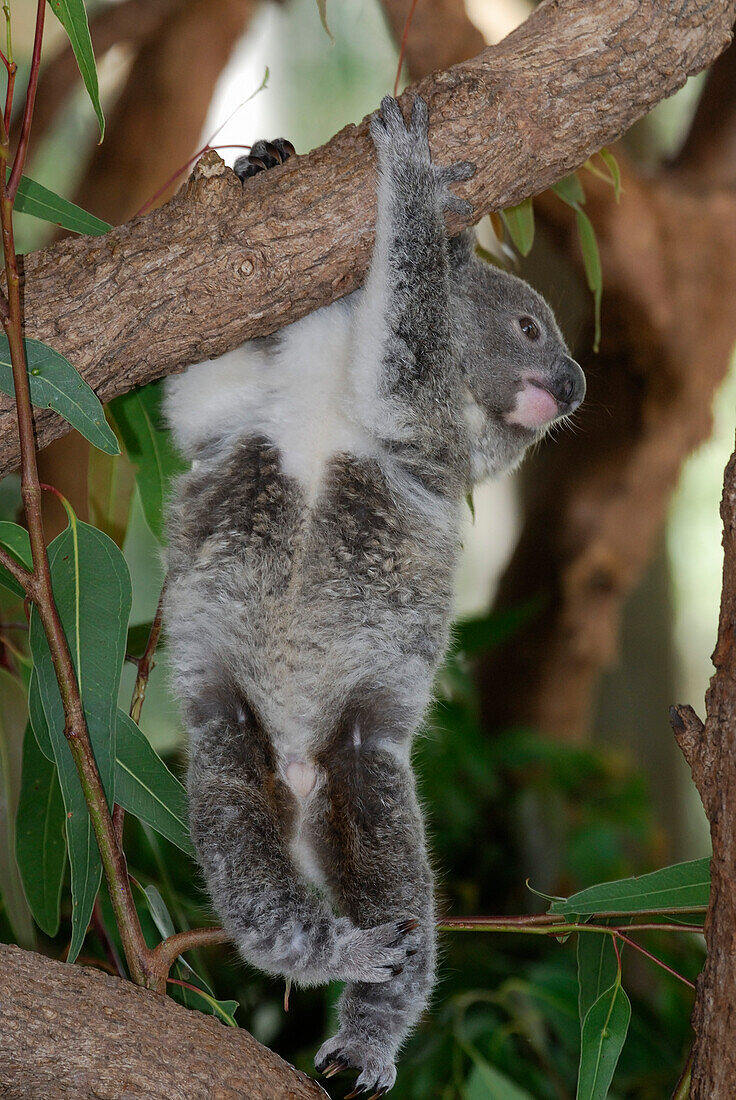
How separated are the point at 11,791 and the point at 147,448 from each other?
0.73 meters

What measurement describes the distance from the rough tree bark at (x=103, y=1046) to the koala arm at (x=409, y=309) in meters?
1.02

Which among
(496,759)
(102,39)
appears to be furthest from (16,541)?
(102,39)

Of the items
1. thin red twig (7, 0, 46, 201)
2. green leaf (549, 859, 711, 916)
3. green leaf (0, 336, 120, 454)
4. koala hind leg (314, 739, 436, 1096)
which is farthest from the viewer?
koala hind leg (314, 739, 436, 1096)

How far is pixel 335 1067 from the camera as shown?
162 cm

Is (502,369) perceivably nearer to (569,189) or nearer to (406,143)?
(569,189)

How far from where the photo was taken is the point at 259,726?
181cm

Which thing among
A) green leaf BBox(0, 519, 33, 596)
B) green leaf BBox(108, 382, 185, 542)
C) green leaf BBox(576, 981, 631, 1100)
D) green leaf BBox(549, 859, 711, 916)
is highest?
green leaf BBox(108, 382, 185, 542)

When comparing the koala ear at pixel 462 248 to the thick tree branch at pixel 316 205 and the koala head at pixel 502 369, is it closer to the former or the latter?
the koala head at pixel 502 369

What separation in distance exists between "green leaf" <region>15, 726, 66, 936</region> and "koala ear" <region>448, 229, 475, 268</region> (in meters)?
1.26

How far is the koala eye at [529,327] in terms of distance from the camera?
217 centimetres

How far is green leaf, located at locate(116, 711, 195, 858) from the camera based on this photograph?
5.43 feet

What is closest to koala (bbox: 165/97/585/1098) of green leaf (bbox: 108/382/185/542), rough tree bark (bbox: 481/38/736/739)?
green leaf (bbox: 108/382/185/542)

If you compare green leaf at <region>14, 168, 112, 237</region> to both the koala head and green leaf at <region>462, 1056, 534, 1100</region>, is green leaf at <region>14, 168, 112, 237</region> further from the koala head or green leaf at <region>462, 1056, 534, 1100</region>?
green leaf at <region>462, 1056, 534, 1100</region>

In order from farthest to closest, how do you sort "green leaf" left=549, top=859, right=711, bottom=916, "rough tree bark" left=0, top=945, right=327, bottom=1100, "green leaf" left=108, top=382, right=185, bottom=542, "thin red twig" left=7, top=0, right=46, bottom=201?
1. "green leaf" left=108, top=382, right=185, bottom=542
2. "green leaf" left=549, top=859, right=711, bottom=916
3. "thin red twig" left=7, top=0, right=46, bottom=201
4. "rough tree bark" left=0, top=945, right=327, bottom=1100
